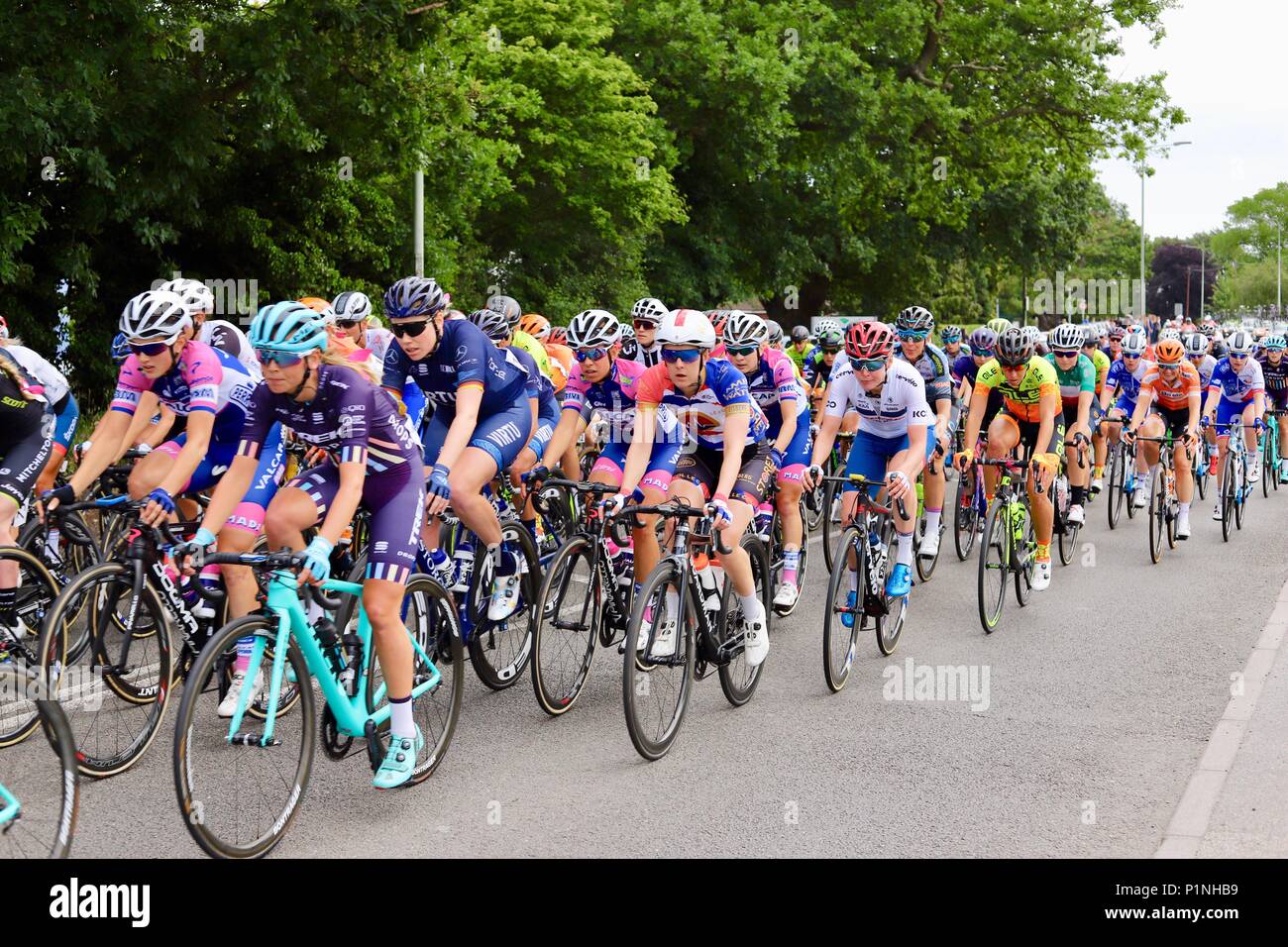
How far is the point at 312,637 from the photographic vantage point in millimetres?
4949

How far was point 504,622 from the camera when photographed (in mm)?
7074

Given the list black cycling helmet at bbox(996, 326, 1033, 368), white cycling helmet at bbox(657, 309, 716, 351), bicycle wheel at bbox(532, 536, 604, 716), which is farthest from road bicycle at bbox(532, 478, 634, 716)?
black cycling helmet at bbox(996, 326, 1033, 368)

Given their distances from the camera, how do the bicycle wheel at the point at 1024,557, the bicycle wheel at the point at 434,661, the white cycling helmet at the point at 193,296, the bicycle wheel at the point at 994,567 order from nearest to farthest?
the bicycle wheel at the point at 434,661 → the white cycling helmet at the point at 193,296 → the bicycle wheel at the point at 994,567 → the bicycle wheel at the point at 1024,557

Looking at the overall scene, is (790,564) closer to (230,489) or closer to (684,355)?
(684,355)

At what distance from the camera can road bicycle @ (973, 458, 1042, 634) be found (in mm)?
8930

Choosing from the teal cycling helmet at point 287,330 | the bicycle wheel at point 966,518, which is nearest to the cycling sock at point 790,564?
the bicycle wheel at point 966,518

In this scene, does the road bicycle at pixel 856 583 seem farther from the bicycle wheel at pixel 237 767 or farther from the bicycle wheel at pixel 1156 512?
the bicycle wheel at pixel 1156 512

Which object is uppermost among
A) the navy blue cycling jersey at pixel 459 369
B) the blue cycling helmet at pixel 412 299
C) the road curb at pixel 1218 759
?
the blue cycling helmet at pixel 412 299

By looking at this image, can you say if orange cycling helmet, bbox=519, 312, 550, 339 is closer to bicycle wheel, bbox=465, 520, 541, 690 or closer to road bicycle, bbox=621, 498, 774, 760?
→ bicycle wheel, bbox=465, 520, 541, 690

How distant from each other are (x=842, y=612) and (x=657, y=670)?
5.18ft

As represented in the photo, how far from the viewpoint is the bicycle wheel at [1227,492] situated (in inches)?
519

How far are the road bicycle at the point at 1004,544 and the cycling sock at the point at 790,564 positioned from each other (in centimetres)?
115

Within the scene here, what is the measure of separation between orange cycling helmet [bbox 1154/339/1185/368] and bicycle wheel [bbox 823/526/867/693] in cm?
612

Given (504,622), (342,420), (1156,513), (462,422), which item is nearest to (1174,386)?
(1156,513)
